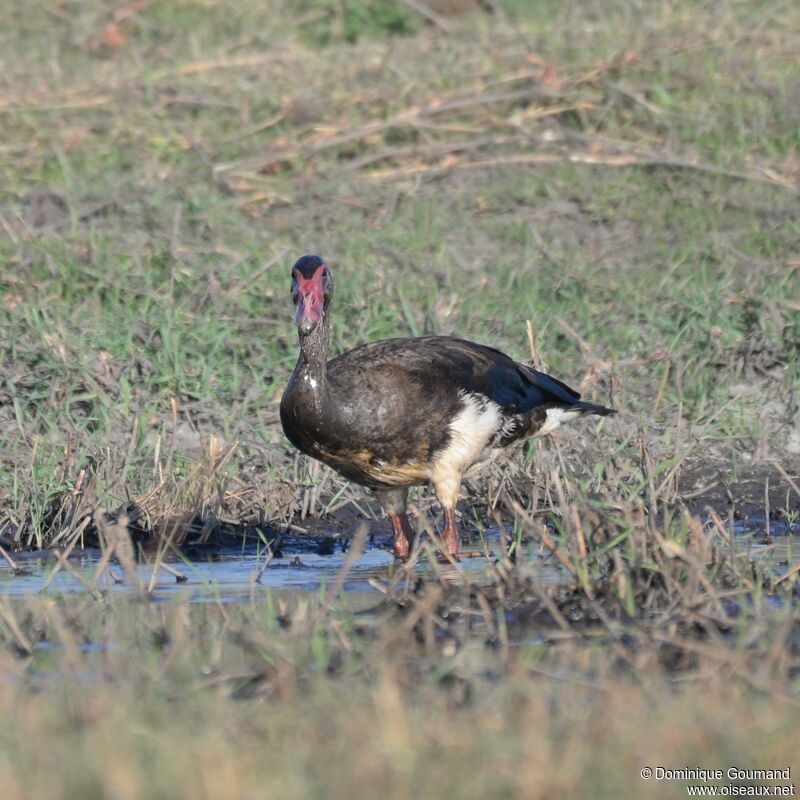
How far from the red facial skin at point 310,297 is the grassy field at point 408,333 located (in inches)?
39.2

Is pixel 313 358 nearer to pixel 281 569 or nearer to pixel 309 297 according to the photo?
pixel 309 297

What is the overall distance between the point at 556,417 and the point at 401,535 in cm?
80

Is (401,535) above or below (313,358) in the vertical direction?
below

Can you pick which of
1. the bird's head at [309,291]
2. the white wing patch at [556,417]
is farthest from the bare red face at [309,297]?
the white wing patch at [556,417]

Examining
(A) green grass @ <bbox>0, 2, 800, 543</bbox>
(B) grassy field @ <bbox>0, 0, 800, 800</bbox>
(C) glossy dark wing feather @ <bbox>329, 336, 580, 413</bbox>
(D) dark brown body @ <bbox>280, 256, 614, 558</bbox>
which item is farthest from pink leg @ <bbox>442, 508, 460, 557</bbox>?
(A) green grass @ <bbox>0, 2, 800, 543</bbox>

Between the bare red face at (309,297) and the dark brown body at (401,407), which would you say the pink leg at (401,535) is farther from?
the bare red face at (309,297)

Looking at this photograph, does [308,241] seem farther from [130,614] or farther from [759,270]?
[130,614]

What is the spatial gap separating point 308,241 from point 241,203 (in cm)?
55

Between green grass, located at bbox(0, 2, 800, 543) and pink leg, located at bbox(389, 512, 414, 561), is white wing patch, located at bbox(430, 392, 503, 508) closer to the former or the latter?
pink leg, located at bbox(389, 512, 414, 561)

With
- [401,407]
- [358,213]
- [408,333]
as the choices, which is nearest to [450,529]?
[401,407]

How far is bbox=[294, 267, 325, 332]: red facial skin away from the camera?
20.7 feet

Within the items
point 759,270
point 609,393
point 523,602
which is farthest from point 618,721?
point 759,270

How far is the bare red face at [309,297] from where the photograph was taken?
6.28 m

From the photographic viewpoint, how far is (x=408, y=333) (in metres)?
8.60
